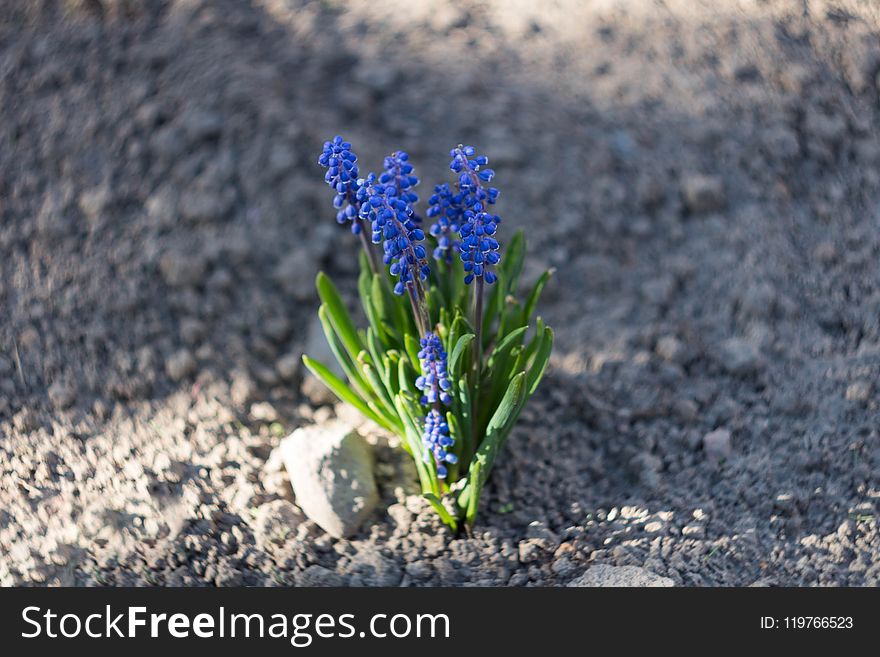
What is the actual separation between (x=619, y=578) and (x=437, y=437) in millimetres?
626

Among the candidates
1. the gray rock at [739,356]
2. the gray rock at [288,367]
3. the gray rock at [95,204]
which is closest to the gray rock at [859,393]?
the gray rock at [739,356]

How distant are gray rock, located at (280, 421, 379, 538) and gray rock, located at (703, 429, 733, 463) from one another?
0.98 meters

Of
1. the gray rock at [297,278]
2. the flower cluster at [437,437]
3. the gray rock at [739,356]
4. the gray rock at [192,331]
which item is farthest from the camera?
the gray rock at [297,278]

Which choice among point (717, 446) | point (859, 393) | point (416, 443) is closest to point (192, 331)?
point (416, 443)

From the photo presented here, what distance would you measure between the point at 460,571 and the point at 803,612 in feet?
2.87

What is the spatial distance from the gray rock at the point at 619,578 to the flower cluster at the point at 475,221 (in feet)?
2.84

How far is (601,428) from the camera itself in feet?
9.16

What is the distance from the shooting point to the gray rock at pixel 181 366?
114 inches

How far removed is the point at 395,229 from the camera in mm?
2041

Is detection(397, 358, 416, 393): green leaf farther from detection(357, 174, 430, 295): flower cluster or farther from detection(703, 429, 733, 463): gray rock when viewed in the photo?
detection(703, 429, 733, 463): gray rock

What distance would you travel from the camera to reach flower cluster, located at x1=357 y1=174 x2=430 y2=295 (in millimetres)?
2027

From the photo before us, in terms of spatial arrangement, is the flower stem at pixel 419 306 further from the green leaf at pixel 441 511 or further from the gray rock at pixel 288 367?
the gray rock at pixel 288 367

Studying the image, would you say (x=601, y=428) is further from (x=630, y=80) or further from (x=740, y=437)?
(x=630, y=80)

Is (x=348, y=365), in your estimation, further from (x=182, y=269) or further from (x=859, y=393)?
(x=859, y=393)
